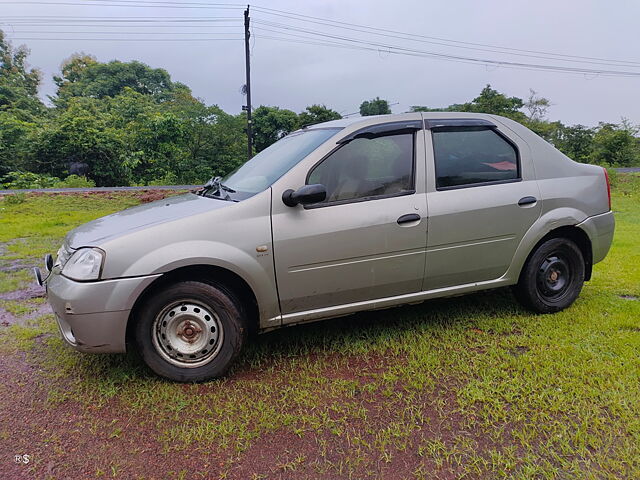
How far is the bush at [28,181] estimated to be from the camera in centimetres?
1870

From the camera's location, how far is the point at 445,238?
328 centimetres

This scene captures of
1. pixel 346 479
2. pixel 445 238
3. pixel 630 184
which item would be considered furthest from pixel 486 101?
pixel 346 479

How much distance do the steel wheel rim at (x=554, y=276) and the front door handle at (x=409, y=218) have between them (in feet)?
4.47

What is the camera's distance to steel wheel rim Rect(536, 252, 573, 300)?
3.74 m

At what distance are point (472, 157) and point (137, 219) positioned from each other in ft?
8.55

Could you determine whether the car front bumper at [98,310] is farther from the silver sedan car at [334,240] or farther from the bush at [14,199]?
the bush at [14,199]

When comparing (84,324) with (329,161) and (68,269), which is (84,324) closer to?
(68,269)

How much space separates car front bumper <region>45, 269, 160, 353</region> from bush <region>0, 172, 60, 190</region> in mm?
19561

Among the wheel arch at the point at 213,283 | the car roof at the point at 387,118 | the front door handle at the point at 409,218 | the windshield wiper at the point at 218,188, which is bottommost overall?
the wheel arch at the point at 213,283

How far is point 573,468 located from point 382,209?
1833mm

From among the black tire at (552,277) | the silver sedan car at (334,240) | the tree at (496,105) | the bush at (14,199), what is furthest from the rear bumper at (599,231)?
the tree at (496,105)

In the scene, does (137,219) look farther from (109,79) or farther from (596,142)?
(109,79)

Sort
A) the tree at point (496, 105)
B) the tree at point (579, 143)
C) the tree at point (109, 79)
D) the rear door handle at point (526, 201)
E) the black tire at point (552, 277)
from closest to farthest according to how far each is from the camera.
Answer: the rear door handle at point (526, 201), the black tire at point (552, 277), the tree at point (579, 143), the tree at point (496, 105), the tree at point (109, 79)

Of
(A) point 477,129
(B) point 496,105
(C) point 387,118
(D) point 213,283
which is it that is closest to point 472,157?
(A) point 477,129
